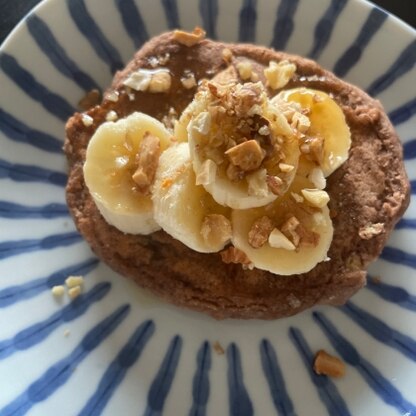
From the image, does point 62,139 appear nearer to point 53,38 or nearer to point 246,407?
point 53,38

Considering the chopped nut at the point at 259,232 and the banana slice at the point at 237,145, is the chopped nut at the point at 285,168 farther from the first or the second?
the chopped nut at the point at 259,232

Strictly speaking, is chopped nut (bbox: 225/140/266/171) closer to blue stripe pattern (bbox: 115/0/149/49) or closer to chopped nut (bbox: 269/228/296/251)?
chopped nut (bbox: 269/228/296/251)

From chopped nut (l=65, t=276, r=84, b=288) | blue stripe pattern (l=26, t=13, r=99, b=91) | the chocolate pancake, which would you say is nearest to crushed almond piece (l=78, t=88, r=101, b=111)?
blue stripe pattern (l=26, t=13, r=99, b=91)

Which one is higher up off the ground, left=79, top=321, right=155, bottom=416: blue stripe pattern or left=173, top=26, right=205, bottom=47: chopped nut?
left=173, top=26, right=205, bottom=47: chopped nut

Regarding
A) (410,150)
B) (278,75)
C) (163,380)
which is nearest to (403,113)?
(410,150)

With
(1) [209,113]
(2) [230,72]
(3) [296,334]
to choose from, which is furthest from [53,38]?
(3) [296,334]

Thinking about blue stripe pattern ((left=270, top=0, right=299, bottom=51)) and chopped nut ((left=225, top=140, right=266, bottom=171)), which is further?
blue stripe pattern ((left=270, top=0, right=299, bottom=51))

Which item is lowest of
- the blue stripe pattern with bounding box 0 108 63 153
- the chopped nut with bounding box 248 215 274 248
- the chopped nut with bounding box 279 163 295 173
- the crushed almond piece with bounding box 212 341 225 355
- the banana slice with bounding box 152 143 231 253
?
the crushed almond piece with bounding box 212 341 225 355
